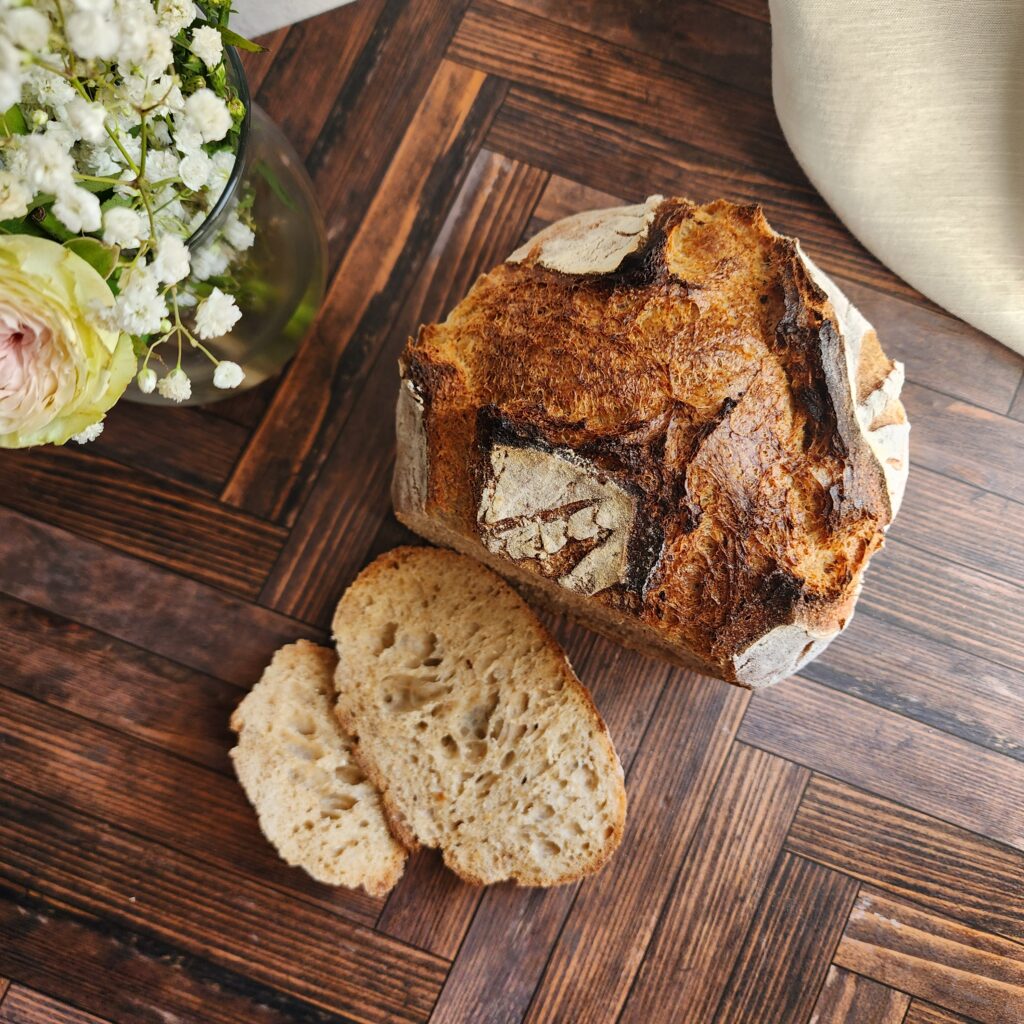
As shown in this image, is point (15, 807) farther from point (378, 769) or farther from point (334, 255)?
point (334, 255)

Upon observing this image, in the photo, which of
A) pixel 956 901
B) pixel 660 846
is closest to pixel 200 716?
pixel 660 846

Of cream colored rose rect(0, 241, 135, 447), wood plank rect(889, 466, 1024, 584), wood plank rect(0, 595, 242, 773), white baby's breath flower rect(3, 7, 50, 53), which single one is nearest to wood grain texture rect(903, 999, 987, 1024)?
wood plank rect(889, 466, 1024, 584)

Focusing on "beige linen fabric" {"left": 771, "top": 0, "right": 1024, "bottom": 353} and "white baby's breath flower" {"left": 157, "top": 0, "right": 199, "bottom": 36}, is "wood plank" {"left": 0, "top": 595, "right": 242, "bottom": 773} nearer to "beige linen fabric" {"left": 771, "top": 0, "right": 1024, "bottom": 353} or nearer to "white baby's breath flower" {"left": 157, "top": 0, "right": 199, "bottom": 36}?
"white baby's breath flower" {"left": 157, "top": 0, "right": 199, "bottom": 36}

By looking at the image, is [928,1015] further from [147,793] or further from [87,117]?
[87,117]

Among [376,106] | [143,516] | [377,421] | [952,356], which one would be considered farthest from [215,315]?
[952,356]

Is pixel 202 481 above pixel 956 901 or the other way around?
above

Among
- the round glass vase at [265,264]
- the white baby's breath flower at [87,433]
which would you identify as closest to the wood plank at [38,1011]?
the round glass vase at [265,264]

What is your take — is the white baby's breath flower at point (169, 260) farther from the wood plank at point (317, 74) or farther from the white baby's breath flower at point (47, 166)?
the wood plank at point (317, 74)
